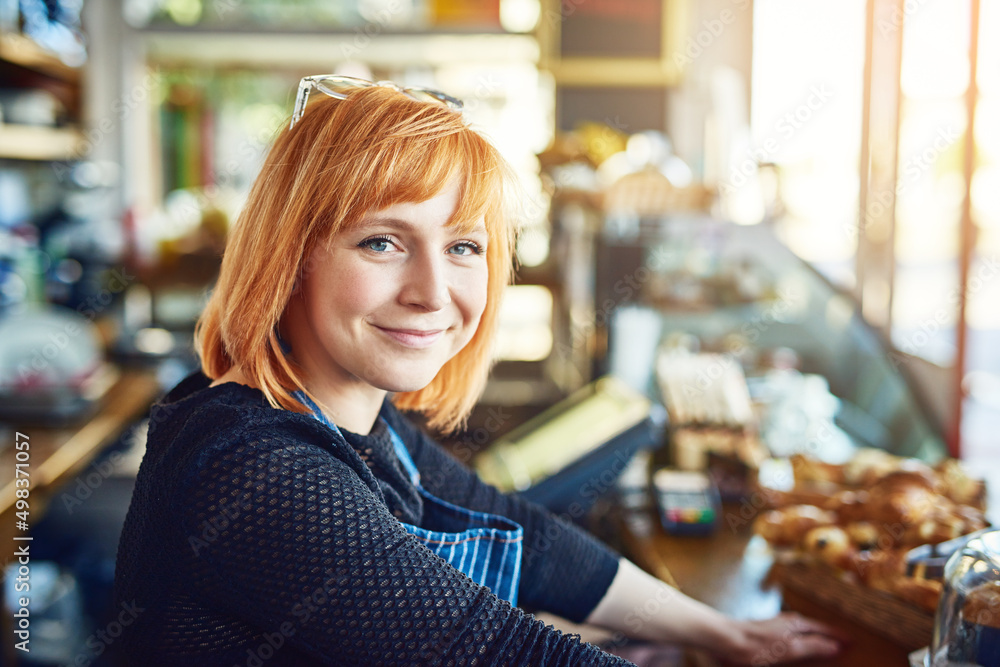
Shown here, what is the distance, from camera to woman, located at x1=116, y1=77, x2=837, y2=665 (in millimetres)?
703

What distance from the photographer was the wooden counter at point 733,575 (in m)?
1.12

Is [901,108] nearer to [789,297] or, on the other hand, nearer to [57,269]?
[789,297]

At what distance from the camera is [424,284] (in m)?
0.83

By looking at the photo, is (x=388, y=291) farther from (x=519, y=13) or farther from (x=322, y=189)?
(x=519, y=13)

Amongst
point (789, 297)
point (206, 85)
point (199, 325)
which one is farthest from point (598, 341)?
point (206, 85)

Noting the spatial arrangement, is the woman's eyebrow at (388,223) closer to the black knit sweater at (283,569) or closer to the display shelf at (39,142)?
the black knit sweater at (283,569)

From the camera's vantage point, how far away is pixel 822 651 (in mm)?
1100

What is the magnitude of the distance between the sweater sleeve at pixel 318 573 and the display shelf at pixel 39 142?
2.47 metres

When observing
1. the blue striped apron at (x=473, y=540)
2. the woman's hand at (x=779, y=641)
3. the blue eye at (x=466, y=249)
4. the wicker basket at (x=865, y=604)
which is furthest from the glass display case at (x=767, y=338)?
the blue eye at (x=466, y=249)

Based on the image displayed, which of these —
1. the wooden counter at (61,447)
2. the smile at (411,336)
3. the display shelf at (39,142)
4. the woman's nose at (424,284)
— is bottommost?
the wooden counter at (61,447)

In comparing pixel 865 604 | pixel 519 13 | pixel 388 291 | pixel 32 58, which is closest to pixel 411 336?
pixel 388 291

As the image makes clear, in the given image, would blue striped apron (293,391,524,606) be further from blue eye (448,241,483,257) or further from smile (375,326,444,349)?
blue eye (448,241,483,257)

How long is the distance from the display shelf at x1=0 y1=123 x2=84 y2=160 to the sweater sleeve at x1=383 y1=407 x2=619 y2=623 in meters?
2.25

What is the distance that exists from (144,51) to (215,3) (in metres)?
0.42
